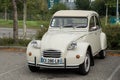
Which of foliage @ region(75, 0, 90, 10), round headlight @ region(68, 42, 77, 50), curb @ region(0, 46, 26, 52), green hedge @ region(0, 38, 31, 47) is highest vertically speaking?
round headlight @ region(68, 42, 77, 50)

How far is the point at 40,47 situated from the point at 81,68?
1.34 metres

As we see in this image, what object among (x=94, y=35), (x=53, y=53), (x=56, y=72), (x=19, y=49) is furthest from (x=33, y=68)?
(x=19, y=49)

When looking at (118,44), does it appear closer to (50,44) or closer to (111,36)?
(111,36)

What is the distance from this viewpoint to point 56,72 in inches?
442

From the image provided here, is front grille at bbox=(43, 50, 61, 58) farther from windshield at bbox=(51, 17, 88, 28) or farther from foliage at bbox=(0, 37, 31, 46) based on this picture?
foliage at bbox=(0, 37, 31, 46)

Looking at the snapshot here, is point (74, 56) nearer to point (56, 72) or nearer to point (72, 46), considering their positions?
point (72, 46)

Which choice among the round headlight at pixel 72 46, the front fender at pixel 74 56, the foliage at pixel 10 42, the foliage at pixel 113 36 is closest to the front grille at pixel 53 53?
the front fender at pixel 74 56

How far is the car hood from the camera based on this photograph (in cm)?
1048

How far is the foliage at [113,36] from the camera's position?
612 inches

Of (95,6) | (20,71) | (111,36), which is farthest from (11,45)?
(95,6)

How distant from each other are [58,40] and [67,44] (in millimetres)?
349

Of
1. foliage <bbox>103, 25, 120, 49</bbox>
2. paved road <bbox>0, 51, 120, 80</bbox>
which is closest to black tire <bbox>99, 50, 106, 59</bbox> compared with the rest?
paved road <bbox>0, 51, 120, 80</bbox>

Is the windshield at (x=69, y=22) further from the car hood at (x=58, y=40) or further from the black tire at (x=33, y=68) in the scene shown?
the black tire at (x=33, y=68)

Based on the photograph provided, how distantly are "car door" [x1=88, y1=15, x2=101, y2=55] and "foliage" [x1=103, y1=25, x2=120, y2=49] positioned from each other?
2228 millimetres
